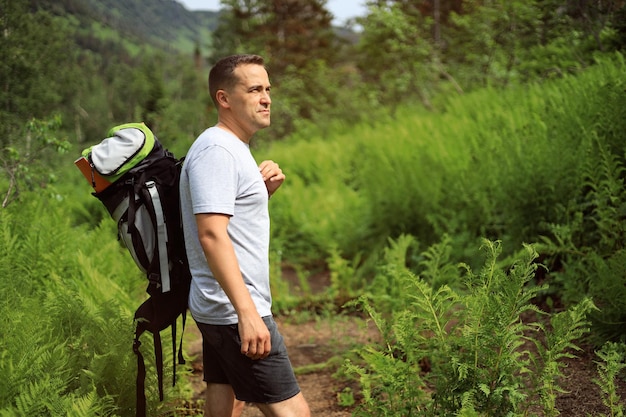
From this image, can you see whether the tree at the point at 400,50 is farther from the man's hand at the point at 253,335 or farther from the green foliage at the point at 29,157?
the man's hand at the point at 253,335

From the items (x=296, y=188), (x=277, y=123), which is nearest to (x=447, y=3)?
(x=277, y=123)

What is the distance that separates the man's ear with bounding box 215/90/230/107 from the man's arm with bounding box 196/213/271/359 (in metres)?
0.55

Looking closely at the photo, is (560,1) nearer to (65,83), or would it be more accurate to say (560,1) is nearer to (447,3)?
(65,83)

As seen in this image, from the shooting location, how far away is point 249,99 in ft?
8.63

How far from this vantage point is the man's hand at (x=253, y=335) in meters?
2.31

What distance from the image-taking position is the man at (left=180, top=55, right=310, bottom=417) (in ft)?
7.70

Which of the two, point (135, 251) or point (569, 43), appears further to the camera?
point (569, 43)

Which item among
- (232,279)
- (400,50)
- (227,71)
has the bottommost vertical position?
(232,279)

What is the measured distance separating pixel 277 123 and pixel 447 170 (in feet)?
41.7

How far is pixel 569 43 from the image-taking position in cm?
703

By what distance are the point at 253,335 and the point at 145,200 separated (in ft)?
2.42

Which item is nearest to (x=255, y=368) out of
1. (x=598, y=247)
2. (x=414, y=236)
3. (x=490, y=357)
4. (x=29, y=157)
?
(x=490, y=357)

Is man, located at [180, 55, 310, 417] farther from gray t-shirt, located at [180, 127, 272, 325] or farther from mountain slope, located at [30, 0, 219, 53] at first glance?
mountain slope, located at [30, 0, 219, 53]

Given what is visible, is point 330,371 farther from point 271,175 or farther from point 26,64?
point 26,64
